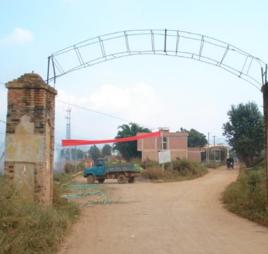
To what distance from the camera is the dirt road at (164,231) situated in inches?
383

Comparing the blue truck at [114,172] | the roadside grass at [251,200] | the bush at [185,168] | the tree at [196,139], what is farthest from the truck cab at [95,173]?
the tree at [196,139]

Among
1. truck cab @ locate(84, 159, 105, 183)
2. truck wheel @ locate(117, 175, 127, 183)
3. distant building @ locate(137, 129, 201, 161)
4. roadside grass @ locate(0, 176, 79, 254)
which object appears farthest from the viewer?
distant building @ locate(137, 129, 201, 161)

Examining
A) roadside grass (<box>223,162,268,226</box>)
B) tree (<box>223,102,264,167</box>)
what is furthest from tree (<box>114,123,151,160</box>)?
roadside grass (<box>223,162,268,226</box>)

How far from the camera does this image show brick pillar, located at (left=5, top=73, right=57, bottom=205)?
12406 mm

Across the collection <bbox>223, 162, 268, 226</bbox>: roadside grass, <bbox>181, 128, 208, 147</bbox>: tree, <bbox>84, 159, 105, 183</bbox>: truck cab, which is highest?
<bbox>181, 128, 208, 147</bbox>: tree

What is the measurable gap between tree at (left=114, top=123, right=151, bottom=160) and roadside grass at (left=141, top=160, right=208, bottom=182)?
82.4ft

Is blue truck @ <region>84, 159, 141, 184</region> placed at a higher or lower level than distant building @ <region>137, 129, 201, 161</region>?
lower

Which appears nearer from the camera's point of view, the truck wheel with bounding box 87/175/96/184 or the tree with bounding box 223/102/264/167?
the truck wheel with bounding box 87/175/96/184

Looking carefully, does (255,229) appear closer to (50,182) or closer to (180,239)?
(180,239)

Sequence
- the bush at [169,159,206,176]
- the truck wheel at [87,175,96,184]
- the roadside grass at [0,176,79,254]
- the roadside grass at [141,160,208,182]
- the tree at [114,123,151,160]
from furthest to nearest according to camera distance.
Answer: the tree at [114,123,151,160], the bush at [169,159,206,176], the roadside grass at [141,160,208,182], the truck wheel at [87,175,96,184], the roadside grass at [0,176,79,254]

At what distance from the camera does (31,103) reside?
12.5 meters

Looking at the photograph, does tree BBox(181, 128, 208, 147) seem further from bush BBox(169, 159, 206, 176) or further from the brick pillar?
the brick pillar

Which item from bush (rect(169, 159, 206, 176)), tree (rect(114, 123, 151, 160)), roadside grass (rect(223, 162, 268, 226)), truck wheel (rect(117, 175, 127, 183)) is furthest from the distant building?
roadside grass (rect(223, 162, 268, 226))

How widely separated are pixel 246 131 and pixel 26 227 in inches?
1621
